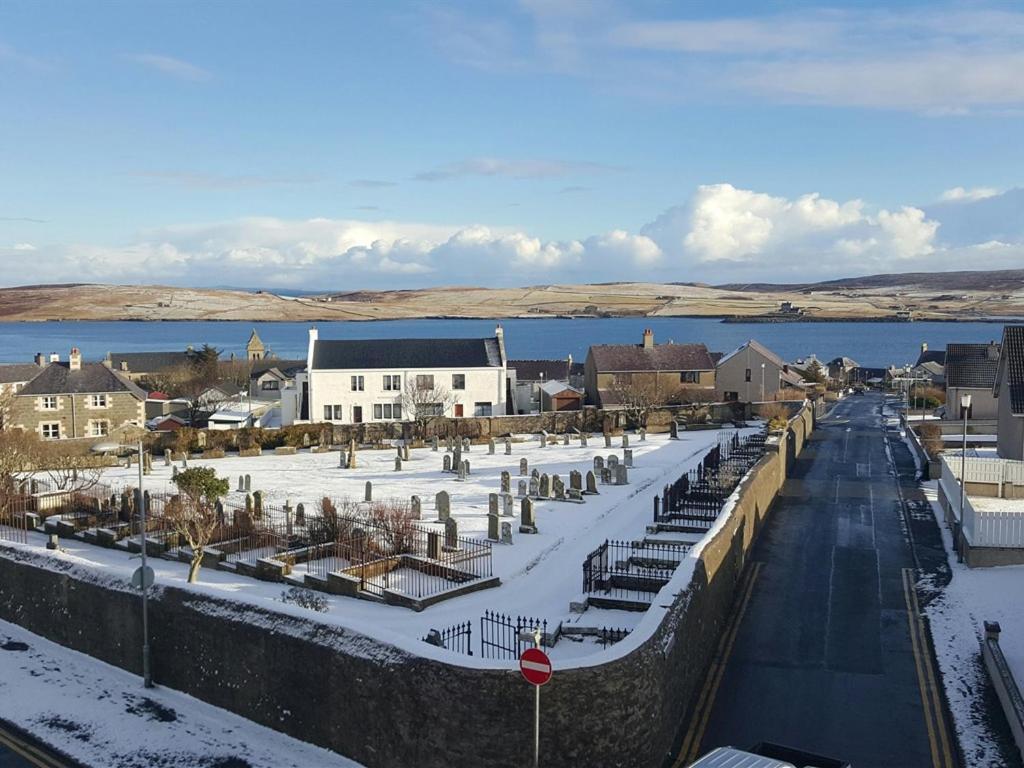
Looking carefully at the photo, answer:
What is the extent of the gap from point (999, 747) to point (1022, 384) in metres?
28.4

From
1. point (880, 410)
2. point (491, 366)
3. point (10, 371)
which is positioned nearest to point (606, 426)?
point (491, 366)

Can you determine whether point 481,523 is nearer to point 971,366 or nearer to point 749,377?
point 971,366

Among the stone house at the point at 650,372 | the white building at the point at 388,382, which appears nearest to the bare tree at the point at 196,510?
the white building at the point at 388,382

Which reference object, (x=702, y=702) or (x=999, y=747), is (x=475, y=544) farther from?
(x=999, y=747)

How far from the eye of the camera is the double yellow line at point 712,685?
15.0 m

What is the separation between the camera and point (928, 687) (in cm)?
1719

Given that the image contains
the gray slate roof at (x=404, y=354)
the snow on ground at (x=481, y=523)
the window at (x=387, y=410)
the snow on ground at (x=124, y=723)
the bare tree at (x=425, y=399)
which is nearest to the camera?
the snow on ground at (x=124, y=723)

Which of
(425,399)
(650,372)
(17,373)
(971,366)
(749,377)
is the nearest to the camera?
(971,366)

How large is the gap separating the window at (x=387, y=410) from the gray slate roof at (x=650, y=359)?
1591 centimetres

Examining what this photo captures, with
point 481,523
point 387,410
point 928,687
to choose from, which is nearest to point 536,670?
point 928,687

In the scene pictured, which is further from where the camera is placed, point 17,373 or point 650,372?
point 17,373

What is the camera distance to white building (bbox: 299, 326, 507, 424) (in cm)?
6106

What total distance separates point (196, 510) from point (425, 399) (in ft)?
112

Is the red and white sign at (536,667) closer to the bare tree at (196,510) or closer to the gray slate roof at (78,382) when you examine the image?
the bare tree at (196,510)
